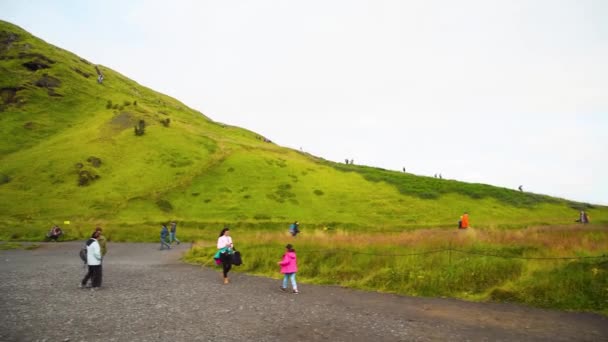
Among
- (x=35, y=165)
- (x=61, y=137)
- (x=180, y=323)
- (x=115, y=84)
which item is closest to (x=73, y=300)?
(x=180, y=323)

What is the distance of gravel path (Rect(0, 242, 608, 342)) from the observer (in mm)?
11836

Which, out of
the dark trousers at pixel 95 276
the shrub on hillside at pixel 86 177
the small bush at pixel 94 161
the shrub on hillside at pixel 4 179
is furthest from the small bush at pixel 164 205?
the dark trousers at pixel 95 276

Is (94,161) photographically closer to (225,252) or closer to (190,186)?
(190,186)

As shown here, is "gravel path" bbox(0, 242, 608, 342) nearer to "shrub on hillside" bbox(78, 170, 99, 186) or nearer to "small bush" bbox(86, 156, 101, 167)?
"shrub on hillside" bbox(78, 170, 99, 186)

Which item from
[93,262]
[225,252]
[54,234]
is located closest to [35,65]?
[54,234]

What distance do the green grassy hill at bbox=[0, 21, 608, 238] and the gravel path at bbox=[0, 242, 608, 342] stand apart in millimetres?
33519

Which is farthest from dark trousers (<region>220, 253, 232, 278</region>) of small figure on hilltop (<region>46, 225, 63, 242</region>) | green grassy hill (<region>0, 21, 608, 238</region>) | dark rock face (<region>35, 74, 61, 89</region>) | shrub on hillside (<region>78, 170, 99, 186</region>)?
dark rock face (<region>35, 74, 61, 89</region>)

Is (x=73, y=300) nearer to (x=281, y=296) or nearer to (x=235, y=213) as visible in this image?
(x=281, y=296)

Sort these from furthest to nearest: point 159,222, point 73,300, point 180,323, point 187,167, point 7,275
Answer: point 187,167 < point 159,222 < point 7,275 < point 73,300 < point 180,323

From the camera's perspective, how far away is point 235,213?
6097 cm

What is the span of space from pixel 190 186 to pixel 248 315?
58865 millimetres

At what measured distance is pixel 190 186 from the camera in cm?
7025

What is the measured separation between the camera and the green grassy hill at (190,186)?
58.4 metres

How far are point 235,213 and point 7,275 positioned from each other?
39112mm
